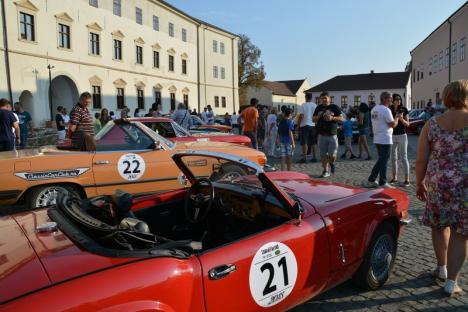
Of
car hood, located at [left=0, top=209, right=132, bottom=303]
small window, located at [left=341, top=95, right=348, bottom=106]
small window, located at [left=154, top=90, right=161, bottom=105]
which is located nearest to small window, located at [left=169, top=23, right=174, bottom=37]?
small window, located at [left=154, top=90, right=161, bottom=105]

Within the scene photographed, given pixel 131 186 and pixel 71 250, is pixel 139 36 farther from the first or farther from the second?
pixel 71 250

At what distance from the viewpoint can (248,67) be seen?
67.2m

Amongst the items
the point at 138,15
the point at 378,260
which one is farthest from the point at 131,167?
the point at 138,15

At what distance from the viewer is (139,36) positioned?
36344mm

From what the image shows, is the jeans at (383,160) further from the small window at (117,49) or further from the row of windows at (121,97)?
the small window at (117,49)

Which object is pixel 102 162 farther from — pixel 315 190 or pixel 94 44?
pixel 94 44

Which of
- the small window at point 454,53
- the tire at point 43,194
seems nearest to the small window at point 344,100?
the small window at point 454,53

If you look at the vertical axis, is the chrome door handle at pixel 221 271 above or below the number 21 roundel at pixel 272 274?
above

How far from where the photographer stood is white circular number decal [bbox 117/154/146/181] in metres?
6.29

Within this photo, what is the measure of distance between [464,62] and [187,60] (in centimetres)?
2684

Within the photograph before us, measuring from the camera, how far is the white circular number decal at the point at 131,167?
629 cm

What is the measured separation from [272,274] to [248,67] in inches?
2617

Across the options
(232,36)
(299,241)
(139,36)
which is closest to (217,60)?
(232,36)

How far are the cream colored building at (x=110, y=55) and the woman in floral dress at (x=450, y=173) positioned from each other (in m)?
26.0
